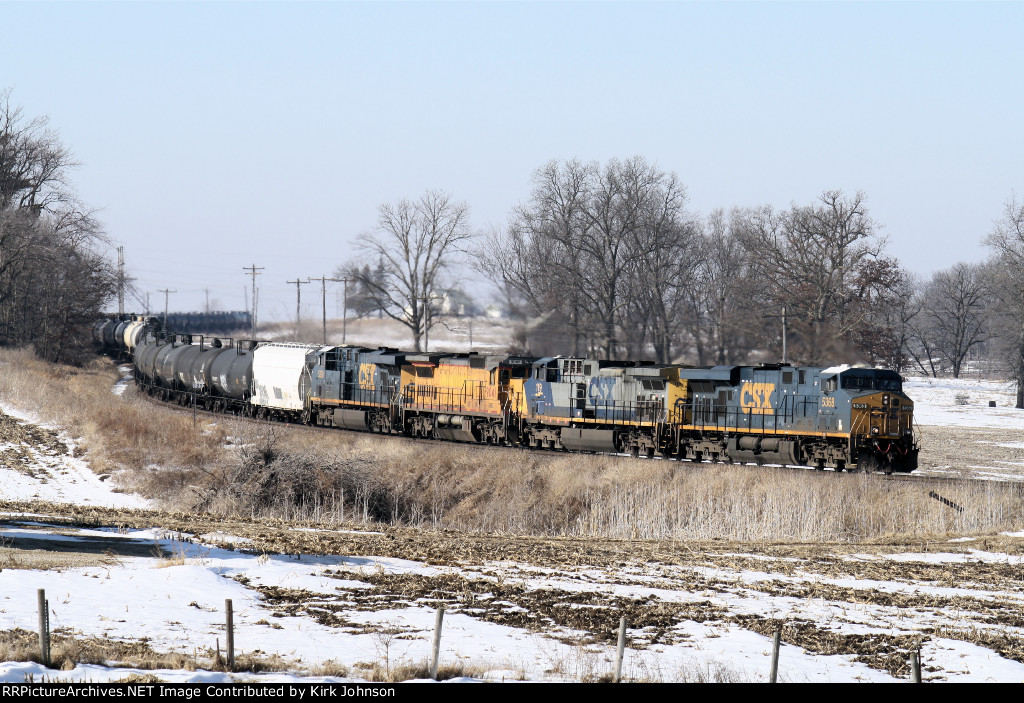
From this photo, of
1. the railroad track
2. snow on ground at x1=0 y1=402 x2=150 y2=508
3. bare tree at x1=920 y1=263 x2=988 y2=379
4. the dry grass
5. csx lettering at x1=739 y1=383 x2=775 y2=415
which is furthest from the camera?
bare tree at x1=920 y1=263 x2=988 y2=379

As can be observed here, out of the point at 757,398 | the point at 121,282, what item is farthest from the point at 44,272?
the point at 757,398

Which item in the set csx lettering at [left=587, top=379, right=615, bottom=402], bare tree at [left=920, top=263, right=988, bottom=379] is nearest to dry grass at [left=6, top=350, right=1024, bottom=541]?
csx lettering at [left=587, top=379, right=615, bottom=402]

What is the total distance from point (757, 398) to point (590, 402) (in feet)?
21.7

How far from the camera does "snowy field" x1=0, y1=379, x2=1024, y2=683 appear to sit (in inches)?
514

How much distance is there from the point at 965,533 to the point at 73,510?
23536 mm

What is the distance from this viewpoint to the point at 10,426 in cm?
4428

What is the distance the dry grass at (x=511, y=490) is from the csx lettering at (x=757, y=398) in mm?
2398

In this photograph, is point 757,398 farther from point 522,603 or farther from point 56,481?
point 56,481

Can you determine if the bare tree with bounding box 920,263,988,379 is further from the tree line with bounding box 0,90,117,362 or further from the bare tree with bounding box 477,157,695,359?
the tree line with bounding box 0,90,117,362

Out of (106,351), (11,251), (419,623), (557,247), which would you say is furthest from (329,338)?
(419,623)

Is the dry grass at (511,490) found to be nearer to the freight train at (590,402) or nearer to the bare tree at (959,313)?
the freight train at (590,402)

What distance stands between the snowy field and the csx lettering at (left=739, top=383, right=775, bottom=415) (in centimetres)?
893

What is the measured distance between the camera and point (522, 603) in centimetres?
1658

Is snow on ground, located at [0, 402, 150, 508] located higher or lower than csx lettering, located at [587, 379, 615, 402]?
lower
